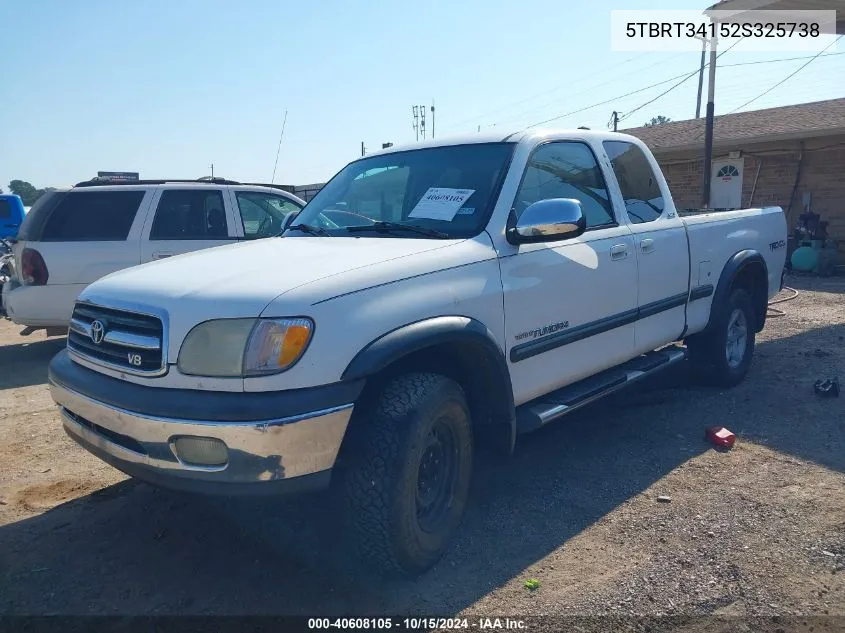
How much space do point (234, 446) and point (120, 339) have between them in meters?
0.80

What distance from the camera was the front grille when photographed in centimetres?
277

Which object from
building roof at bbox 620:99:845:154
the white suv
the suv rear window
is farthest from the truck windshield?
building roof at bbox 620:99:845:154

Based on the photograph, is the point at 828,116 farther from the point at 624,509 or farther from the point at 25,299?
the point at 25,299

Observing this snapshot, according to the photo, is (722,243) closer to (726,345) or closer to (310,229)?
(726,345)

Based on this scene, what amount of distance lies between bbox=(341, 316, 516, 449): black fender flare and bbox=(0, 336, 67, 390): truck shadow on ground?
5.37 metres

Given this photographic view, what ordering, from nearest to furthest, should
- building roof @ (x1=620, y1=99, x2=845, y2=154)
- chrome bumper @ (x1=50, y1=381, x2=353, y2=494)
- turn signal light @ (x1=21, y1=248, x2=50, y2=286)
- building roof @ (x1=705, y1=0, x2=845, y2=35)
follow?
chrome bumper @ (x1=50, y1=381, x2=353, y2=494) < turn signal light @ (x1=21, y1=248, x2=50, y2=286) < building roof @ (x1=705, y1=0, x2=845, y2=35) < building roof @ (x1=620, y1=99, x2=845, y2=154)

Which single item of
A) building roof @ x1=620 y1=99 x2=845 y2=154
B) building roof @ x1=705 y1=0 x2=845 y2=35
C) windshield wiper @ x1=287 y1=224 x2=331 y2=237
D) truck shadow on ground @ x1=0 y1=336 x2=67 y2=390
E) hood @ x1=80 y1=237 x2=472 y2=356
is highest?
building roof @ x1=705 y1=0 x2=845 y2=35

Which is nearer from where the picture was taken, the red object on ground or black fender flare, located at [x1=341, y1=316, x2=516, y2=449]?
black fender flare, located at [x1=341, y1=316, x2=516, y2=449]

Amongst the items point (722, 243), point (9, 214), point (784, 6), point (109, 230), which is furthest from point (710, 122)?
point (9, 214)

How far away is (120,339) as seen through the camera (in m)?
2.90

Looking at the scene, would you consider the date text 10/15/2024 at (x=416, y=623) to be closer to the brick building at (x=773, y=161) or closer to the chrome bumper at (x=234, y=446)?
the chrome bumper at (x=234, y=446)

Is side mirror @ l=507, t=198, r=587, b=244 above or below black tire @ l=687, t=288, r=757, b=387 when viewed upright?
above

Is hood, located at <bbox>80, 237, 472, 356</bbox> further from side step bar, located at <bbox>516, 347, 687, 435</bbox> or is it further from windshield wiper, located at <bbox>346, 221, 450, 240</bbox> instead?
side step bar, located at <bbox>516, 347, 687, 435</bbox>

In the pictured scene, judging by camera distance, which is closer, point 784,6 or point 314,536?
point 314,536
